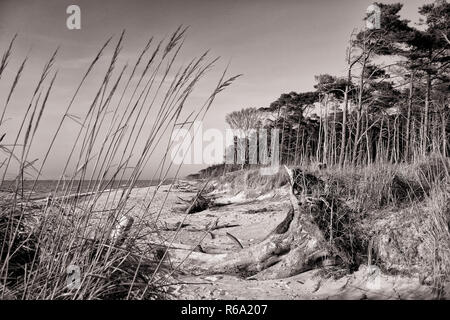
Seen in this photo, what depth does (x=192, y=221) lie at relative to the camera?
654cm

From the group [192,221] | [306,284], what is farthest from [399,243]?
[192,221]

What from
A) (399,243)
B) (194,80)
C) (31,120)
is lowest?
(399,243)

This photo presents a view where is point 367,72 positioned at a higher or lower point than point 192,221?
higher

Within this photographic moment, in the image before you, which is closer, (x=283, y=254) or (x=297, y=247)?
(x=297, y=247)

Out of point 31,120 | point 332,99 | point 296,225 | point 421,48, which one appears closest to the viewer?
point 31,120

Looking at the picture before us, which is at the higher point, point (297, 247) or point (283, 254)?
point (297, 247)

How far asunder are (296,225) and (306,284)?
63 cm

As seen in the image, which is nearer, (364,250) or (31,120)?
(31,120)

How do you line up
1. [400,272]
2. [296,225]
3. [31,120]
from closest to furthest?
1. [31,120]
2. [400,272]
3. [296,225]

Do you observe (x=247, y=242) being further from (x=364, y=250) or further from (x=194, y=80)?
(x=194, y=80)

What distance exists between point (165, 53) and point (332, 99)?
16.4 m

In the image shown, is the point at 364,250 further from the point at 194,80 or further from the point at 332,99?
the point at 332,99
